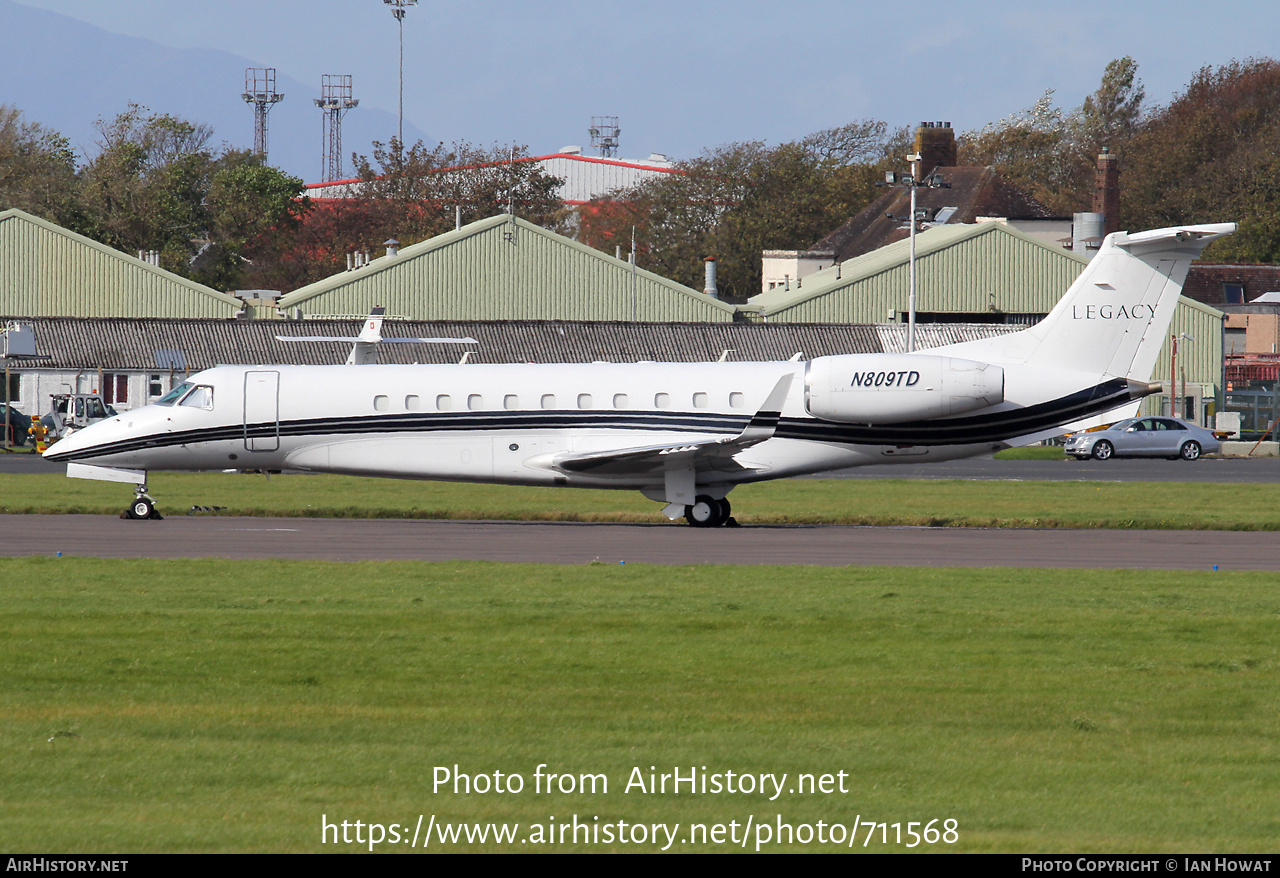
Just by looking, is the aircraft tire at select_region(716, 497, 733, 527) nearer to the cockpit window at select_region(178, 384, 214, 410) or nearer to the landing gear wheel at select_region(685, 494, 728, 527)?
the landing gear wheel at select_region(685, 494, 728, 527)

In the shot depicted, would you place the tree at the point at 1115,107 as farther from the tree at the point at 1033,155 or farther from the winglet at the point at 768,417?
the winglet at the point at 768,417

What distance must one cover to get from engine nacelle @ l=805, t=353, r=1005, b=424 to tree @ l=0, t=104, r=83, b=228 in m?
69.1

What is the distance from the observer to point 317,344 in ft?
182

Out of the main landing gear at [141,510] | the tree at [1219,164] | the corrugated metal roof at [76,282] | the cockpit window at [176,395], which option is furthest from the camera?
the tree at [1219,164]

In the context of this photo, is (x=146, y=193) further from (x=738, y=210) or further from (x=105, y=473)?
(x=105, y=473)

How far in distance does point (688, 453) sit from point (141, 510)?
9495 millimetres

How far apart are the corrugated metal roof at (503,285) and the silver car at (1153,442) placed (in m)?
19.8

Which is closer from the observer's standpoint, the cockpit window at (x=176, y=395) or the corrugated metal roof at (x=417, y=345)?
the cockpit window at (x=176, y=395)

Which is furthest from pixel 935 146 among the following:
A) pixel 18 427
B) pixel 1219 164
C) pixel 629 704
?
pixel 629 704

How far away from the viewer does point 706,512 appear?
85.8ft

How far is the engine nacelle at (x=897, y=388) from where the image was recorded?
24953 mm

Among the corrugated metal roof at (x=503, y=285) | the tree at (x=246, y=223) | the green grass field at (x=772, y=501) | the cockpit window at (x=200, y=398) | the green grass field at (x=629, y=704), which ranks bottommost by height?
the green grass field at (x=629, y=704)

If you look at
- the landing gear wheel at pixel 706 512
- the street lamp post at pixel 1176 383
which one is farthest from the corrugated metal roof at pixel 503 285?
the landing gear wheel at pixel 706 512
